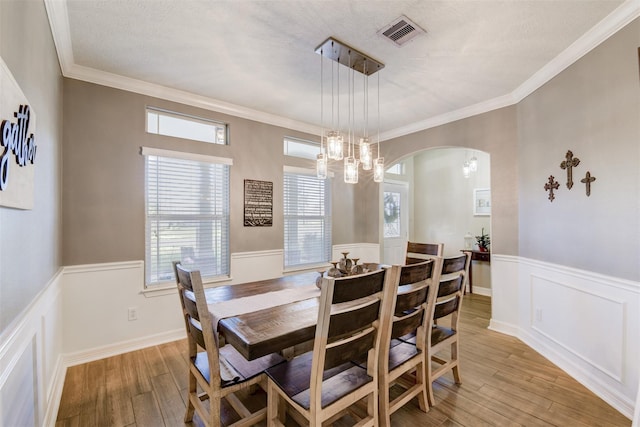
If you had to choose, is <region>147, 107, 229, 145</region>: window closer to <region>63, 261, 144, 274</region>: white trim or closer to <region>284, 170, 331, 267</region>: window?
<region>284, 170, 331, 267</region>: window

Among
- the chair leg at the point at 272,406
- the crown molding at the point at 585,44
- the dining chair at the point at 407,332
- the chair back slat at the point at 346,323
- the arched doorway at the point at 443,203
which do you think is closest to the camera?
the chair back slat at the point at 346,323

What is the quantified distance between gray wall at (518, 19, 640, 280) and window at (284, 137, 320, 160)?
2.80 meters

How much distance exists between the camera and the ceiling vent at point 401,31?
2.03 meters

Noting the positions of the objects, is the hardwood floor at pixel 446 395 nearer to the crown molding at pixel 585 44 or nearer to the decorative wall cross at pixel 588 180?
the decorative wall cross at pixel 588 180

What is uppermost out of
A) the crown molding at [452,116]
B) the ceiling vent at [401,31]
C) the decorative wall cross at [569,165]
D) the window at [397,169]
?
the ceiling vent at [401,31]

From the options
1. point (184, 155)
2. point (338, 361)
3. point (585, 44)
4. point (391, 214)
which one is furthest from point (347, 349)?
point (391, 214)

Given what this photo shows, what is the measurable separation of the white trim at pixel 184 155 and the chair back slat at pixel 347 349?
9.10 feet

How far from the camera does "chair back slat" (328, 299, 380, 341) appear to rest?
1.29 meters

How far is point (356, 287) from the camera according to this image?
131 centimetres

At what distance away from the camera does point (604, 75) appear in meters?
2.14

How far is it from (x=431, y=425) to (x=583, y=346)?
1.57 m

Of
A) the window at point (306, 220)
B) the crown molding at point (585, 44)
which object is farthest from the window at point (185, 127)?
the crown molding at point (585, 44)

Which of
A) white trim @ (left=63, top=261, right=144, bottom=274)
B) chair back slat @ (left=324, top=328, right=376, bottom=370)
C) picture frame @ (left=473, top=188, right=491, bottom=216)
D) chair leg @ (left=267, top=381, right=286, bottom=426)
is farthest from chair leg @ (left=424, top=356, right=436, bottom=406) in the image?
picture frame @ (left=473, top=188, right=491, bottom=216)

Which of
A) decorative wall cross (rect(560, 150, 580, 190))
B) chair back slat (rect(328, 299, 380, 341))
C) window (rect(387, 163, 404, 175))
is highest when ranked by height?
window (rect(387, 163, 404, 175))
